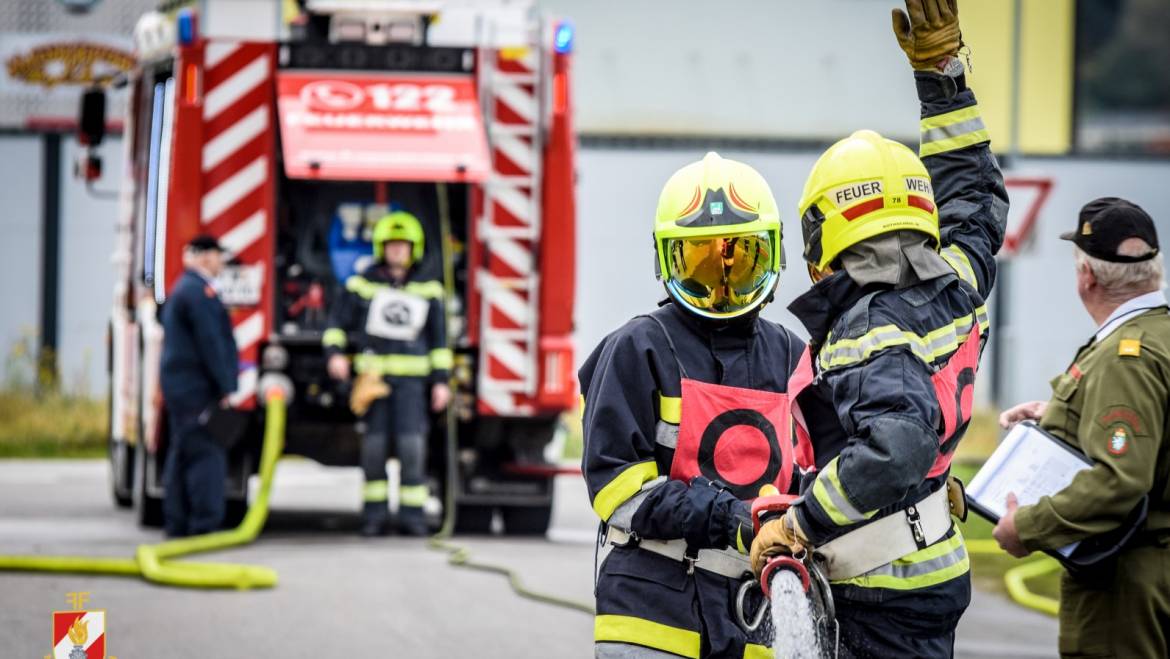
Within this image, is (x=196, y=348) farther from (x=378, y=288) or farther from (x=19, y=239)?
(x=19, y=239)

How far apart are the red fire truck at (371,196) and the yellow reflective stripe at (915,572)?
7236 millimetres

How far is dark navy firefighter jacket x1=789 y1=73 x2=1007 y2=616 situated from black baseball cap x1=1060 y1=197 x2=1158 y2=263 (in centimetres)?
66

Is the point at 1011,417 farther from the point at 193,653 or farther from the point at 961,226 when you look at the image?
the point at 193,653

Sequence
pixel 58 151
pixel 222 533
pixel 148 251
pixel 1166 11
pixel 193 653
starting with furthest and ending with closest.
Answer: pixel 1166 11
pixel 58 151
pixel 148 251
pixel 222 533
pixel 193 653

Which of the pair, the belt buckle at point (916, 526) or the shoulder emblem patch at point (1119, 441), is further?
the shoulder emblem patch at point (1119, 441)

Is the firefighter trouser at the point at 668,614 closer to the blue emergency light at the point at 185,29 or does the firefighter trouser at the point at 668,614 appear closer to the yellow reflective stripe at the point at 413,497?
the yellow reflective stripe at the point at 413,497

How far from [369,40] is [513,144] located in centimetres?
111

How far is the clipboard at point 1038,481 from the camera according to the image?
5.19m

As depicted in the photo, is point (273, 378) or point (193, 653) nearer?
point (193, 653)

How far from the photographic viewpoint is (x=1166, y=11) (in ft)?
195

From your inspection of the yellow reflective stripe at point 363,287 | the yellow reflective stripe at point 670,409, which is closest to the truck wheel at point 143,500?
the yellow reflective stripe at point 363,287

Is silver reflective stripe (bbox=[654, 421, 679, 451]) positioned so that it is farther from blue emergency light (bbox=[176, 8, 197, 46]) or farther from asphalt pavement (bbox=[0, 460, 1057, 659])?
blue emergency light (bbox=[176, 8, 197, 46])

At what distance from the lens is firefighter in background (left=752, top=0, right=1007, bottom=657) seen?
13.1 ft

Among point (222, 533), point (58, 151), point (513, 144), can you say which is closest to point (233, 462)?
point (222, 533)
